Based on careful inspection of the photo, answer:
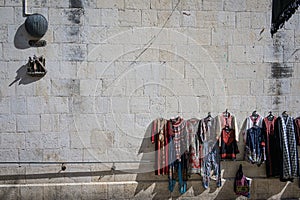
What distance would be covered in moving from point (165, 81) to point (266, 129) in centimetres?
155

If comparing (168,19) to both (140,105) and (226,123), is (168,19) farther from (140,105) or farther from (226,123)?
(226,123)

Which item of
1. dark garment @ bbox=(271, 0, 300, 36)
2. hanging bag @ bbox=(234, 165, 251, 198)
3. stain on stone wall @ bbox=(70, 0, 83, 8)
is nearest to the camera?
dark garment @ bbox=(271, 0, 300, 36)

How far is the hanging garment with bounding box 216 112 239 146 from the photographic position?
4770 millimetres

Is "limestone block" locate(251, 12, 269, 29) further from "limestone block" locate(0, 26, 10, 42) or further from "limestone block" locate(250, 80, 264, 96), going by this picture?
"limestone block" locate(0, 26, 10, 42)

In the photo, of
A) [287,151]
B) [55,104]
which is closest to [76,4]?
[55,104]

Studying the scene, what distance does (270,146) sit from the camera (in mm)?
4805

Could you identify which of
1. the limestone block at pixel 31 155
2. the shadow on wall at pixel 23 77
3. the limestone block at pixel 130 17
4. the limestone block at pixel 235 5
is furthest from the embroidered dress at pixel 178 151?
the shadow on wall at pixel 23 77

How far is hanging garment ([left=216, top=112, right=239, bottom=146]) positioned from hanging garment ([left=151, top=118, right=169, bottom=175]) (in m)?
0.72

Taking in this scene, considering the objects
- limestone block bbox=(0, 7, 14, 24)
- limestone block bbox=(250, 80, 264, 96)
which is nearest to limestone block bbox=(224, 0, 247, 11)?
limestone block bbox=(250, 80, 264, 96)

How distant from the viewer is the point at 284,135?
4.70 m

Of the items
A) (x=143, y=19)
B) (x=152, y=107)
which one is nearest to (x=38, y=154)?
(x=152, y=107)

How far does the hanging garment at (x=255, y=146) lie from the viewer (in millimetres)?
4727

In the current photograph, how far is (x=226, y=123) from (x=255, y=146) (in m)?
0.50

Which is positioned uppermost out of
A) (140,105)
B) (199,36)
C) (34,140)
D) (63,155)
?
(199,36)
